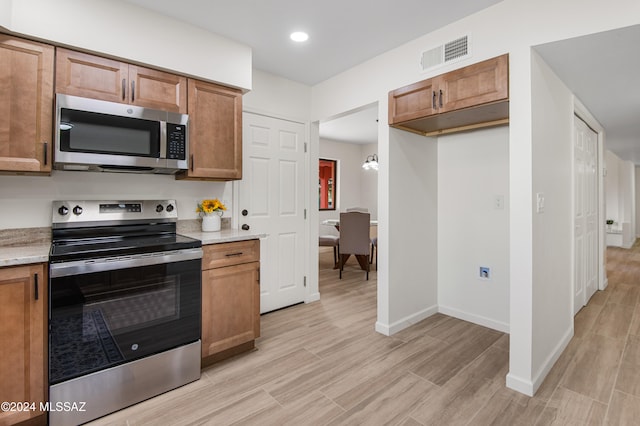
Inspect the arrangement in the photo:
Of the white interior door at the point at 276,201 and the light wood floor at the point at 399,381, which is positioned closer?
the light wood floor at the point at 399,381

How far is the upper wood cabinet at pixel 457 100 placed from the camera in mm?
2148

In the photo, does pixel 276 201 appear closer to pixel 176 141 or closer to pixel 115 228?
pixel 176 141

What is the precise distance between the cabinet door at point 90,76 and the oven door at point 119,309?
3.59 feet

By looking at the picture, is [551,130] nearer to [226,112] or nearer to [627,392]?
[627,392]

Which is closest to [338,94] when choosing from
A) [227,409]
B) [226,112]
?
[226,112]

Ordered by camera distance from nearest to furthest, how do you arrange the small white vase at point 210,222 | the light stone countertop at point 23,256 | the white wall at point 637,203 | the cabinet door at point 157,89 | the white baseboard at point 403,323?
the light stone countertop at point 23,256 < the cabinet door at point 157,89 < the small white vase at point 210,222 < the white baseboard at point 403,323 < the white wall at point 637,203

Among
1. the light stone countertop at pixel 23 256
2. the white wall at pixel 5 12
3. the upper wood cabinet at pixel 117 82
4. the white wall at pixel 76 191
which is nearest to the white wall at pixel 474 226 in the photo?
the white wall at pixel 76 191

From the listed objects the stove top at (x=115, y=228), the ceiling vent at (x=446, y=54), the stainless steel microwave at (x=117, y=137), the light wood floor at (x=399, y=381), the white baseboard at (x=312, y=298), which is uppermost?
the ceiling vent at (x=446, y=54)

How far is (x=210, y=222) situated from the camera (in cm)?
271

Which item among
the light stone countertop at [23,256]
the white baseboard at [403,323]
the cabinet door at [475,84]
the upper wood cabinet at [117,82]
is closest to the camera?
the light stone countertop at [23,256]

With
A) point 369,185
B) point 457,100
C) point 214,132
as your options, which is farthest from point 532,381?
point 369,185

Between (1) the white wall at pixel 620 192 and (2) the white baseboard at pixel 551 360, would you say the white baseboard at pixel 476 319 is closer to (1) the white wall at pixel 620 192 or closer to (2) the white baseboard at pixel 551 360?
(2) the white baseboard at pixel 551 360

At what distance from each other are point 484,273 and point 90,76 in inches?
138

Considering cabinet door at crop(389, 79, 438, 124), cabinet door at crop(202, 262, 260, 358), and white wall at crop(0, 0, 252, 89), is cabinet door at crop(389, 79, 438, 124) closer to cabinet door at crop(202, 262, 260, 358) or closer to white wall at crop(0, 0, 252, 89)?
white wall at crop(0, 0, 252, 89)
